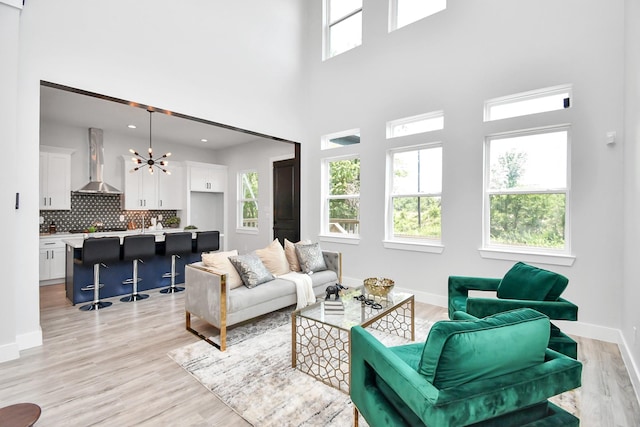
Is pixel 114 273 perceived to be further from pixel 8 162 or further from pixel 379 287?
pixel 379 287

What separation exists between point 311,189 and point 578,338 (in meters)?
4.25

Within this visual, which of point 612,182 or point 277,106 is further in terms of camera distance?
point 277,106

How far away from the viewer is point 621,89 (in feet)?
9.64

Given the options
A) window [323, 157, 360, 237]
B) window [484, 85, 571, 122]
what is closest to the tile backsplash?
window [323, 157, 360, 237]

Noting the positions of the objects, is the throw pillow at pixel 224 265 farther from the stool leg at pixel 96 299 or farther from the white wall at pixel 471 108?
the white wall at pixel 471 108

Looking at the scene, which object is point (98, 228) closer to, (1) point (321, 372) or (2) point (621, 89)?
(1) point (321, 372)

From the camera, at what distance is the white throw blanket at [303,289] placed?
137 inches

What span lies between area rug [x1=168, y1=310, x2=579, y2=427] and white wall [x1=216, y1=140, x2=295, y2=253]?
419 centimetres

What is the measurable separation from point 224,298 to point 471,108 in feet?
12.2

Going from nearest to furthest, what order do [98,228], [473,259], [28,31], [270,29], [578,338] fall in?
[28,31] → [578,338] → [473,259] → [270,29] → [98,228]

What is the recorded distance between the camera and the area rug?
6.34ft

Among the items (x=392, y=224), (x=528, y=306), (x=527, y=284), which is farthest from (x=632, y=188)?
(x=392, y=224)

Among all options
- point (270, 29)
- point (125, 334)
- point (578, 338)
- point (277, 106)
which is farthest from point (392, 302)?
point (270, 29)

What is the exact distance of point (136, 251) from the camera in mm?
4289
